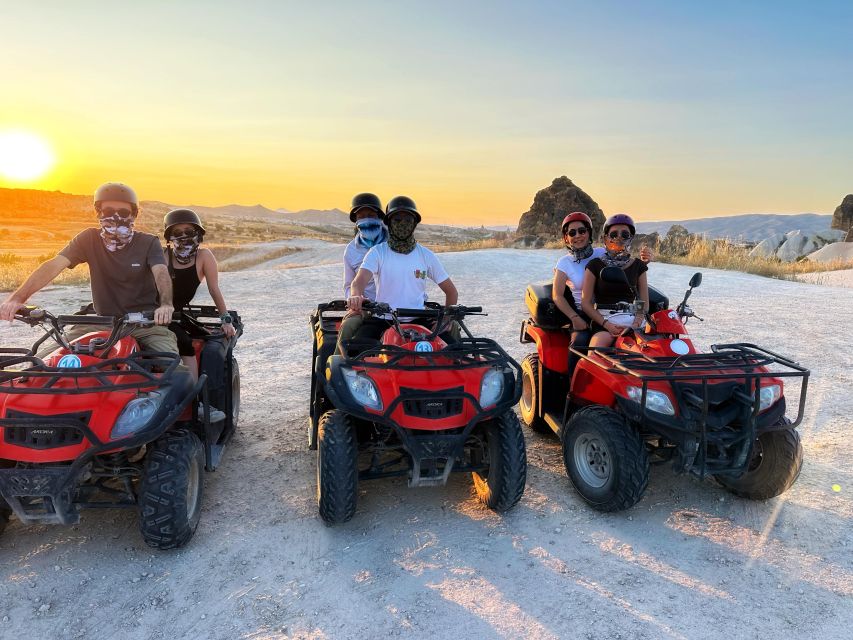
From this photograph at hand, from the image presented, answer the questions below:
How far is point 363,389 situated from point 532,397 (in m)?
2.45

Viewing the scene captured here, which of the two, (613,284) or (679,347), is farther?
(613,284)

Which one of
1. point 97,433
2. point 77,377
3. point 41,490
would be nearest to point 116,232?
point 77,377

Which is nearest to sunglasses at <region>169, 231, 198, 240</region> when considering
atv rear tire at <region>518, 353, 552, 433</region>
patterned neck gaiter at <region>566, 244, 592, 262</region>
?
atv rear tire at <region>518, 353, 552, 433</region>

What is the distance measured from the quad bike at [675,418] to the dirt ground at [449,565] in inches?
11.3

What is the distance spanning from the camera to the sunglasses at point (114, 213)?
4.31m

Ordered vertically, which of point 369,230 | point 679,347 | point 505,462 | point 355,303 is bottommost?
point 505,462

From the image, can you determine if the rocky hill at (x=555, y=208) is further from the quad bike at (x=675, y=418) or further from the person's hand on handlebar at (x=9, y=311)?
the person's hand on handlebar at (x=9, y=311)

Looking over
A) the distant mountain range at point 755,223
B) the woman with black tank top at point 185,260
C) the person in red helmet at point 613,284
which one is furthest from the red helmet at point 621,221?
the distant mountain range at point 755,223

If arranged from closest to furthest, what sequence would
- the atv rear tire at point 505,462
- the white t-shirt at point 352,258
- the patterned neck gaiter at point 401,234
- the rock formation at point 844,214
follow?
the atv rear tire at point 505,462 → the patterned neck gaiter at point 401,234 → the white t-shirt at point 352,258 → the rock formation at point 844,214

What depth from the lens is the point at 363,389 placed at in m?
3.88

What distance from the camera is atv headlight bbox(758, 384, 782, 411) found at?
13.1 ft

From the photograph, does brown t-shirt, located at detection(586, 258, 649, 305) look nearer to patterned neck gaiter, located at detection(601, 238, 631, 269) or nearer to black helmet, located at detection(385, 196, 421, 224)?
patterned neck gaiter, located at detection(601, 238, 631, 269)

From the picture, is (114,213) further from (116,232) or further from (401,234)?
(401,234)

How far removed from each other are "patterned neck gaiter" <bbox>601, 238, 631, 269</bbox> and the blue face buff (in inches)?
96.1
